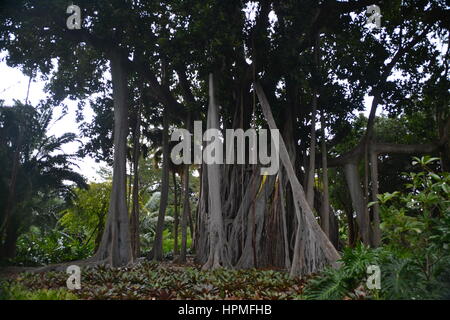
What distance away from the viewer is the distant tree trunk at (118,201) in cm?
730

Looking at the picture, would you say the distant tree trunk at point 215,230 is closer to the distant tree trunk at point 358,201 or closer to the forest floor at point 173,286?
the forest floor at point 173,286

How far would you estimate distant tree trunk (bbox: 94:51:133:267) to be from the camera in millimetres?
7300

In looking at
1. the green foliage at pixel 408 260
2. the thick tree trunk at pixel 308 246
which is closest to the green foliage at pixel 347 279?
the green foliage at pixel 408 260

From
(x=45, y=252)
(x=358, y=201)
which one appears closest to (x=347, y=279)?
(x=358, y=201)

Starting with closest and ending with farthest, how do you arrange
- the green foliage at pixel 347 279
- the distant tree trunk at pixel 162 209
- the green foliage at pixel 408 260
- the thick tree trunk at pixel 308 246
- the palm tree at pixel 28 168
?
the green foliage at pixel 408 260
the green foliage at pixel 347 279
the thick tree trunk at pixel 308 246
the palm tree at pixel 28 168
the distant tree trunk at pixel 162 209

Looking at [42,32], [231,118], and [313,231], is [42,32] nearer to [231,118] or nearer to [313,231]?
[231,118]

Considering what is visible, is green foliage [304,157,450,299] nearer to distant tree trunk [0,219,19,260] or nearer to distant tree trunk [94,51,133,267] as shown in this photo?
distant tree trunk [94,51,133,267]

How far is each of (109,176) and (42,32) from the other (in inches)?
454

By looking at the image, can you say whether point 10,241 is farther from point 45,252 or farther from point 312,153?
point 312,153

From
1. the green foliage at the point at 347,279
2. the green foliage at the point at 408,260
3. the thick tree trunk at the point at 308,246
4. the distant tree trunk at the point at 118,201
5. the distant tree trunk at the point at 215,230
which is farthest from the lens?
the distant tree trunk at the point at 118,201

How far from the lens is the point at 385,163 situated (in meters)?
12.9

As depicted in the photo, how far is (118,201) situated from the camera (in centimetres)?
761

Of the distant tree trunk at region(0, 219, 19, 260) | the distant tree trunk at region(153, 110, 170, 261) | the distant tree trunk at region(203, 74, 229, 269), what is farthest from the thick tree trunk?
the distant tree trunk at region(0, 219, 19, 260)
